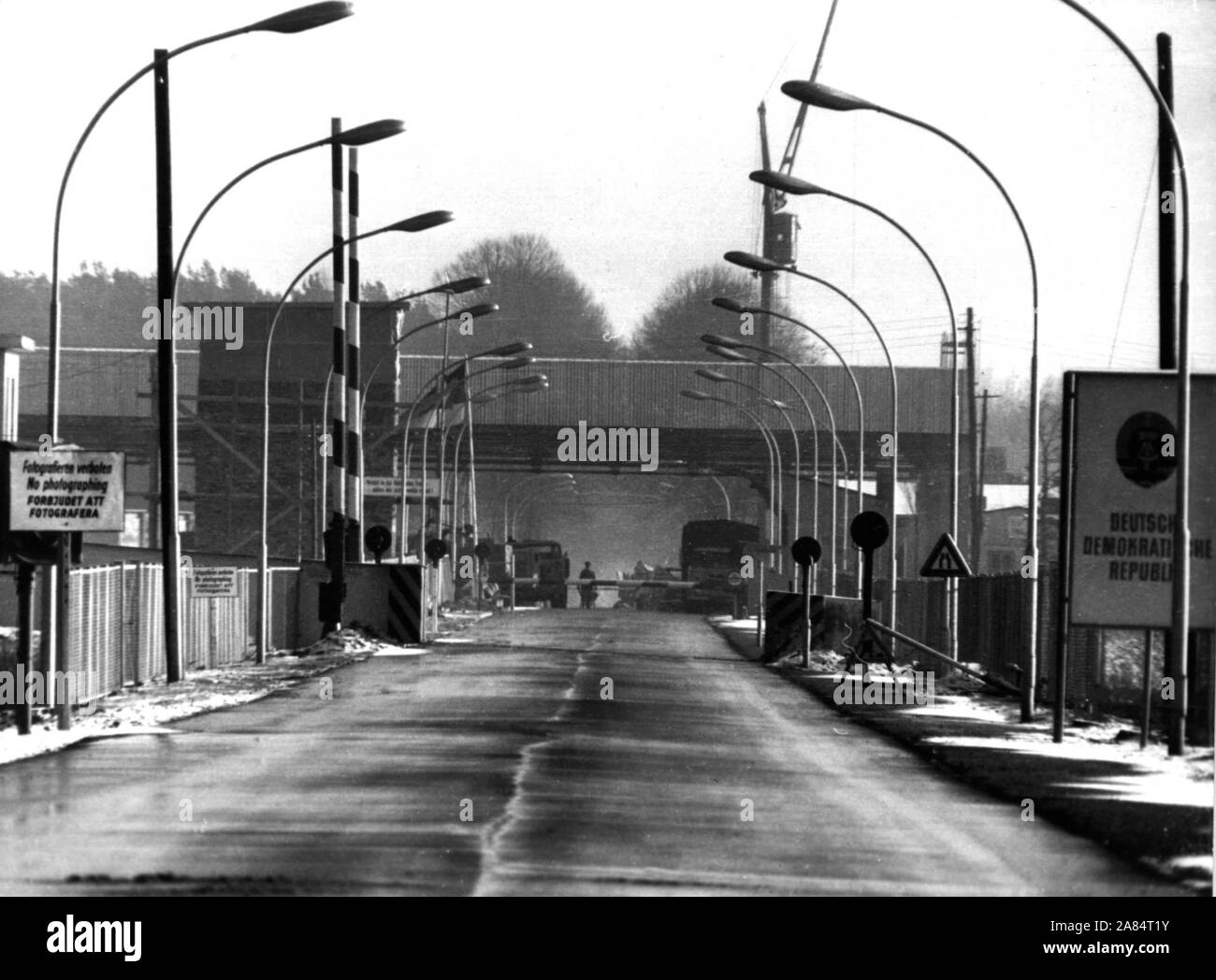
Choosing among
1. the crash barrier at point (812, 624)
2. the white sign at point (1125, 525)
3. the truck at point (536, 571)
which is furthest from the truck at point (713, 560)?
the white sign at point (1125, 525)

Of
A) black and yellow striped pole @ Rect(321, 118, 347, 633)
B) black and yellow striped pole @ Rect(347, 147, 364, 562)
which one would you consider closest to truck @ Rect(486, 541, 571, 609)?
black and yellow striped pole @ Rect(347, 147, 364, 562)

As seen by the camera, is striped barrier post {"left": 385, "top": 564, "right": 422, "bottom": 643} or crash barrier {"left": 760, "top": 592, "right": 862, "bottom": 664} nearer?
striped barrier post {"left": 385, "top": 564, "right": 422, "bottom": 643}

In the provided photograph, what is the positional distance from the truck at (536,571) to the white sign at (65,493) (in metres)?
71.1

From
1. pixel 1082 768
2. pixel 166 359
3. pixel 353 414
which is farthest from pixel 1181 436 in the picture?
pixel 353 414

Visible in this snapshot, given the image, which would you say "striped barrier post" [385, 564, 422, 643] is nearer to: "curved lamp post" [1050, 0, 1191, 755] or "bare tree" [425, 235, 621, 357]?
"curved lamp post" [1050, 0, 1191, 755]

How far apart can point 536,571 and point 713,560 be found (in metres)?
11.5

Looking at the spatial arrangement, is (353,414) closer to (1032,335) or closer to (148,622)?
(148,622)

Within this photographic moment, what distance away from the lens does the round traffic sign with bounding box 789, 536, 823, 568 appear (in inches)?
1442

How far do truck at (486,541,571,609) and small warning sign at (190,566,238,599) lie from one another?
187ft

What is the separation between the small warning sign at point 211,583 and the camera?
1289 inches

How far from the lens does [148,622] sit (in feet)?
96.6
